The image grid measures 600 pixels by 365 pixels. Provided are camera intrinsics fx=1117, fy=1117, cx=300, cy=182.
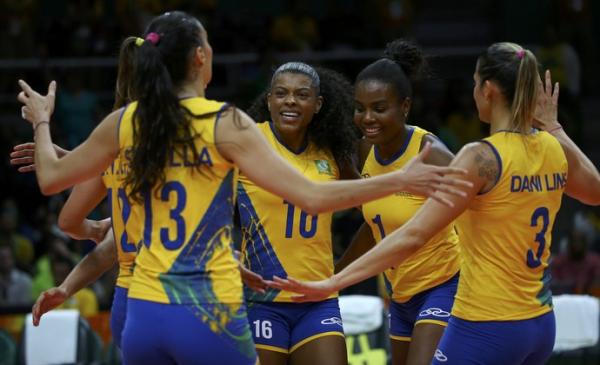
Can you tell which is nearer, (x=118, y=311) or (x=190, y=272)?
(x=190, y=272)

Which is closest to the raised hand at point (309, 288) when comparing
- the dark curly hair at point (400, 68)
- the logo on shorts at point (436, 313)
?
the logo on shorts at point (436, 313)

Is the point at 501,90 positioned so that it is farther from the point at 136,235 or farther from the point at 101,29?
the point at 101,29

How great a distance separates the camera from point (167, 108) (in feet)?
13.7

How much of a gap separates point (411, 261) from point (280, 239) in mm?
705

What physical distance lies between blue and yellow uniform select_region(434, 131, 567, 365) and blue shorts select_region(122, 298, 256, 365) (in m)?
1.08

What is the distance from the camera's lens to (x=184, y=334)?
408 centimetres

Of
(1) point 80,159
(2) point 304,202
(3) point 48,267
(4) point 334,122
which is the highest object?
(4) point 334,122

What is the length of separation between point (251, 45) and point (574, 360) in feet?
24.4

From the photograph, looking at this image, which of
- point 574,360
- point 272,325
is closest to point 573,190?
point 272,325

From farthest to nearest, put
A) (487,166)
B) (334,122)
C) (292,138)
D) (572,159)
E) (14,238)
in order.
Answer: (14,238) → (334,122) → (292,138) → (572,159) → (487,166)

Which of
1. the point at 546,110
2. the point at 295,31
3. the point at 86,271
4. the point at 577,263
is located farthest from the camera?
the point at 295,31

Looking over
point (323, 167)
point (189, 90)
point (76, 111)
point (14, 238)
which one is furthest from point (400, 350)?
point (76, 111)

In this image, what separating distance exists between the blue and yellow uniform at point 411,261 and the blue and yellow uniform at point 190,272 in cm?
173

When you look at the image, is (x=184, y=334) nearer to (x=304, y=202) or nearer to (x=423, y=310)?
(x=304, y=202)
